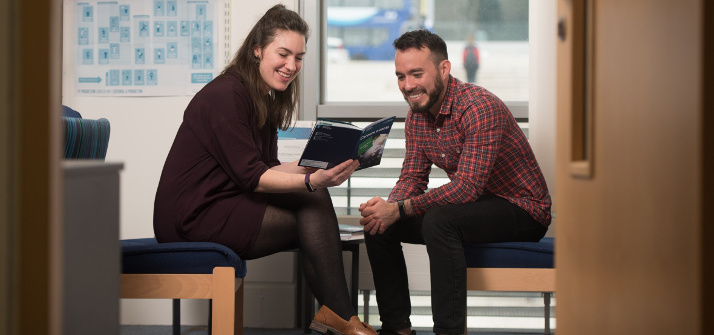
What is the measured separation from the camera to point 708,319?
25.9 inches

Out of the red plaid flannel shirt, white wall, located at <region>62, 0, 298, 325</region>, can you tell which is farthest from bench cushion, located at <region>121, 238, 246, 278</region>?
white wall, located at <region>62, 0, 298, 325</region>

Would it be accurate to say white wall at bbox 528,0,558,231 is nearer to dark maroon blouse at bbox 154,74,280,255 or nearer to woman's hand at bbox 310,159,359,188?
woman's hand at bbox 310,159,359,188

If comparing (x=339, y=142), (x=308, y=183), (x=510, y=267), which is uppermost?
(x=339, y=142)

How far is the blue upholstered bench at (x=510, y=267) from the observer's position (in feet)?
6.75

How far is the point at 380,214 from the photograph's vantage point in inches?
86.9

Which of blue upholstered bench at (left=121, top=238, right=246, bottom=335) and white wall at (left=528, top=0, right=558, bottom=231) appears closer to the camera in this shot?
blue upholstered bench at (left=121, top=238, right=246, bottom=335)

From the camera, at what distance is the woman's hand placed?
6.68 ft

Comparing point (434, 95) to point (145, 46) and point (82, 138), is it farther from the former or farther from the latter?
point (145, 46)

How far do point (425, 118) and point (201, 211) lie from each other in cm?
80

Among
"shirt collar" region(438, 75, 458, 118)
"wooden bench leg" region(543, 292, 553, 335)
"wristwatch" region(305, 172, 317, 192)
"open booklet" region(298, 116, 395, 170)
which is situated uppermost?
"shirt collar" region(438, 75, 458, 118)

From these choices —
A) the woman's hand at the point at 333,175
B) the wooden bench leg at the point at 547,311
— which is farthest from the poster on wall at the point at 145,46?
the wooden bench leg at the point at 547,311

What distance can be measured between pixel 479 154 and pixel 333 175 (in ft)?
1.47

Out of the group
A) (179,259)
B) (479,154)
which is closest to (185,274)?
(179,259)

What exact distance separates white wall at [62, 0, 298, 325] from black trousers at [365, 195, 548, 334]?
1.13 m
